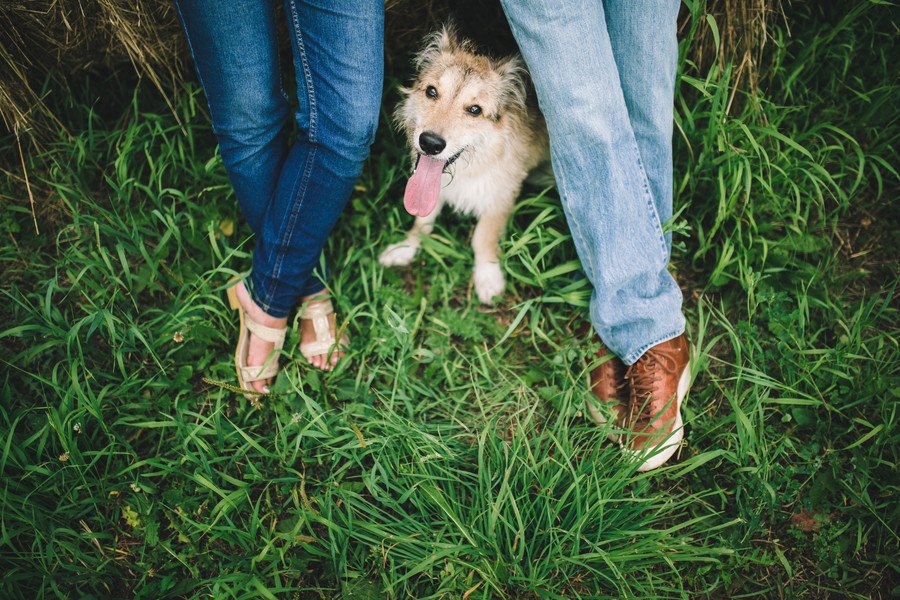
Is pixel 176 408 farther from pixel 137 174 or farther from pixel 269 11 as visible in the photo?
pixel 269 11

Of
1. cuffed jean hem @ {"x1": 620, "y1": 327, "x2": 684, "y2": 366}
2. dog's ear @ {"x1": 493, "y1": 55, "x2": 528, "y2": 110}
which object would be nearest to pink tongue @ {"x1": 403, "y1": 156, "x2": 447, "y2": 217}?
dog's ear @ {"x1": 493, "y1": 55, "x2": 528, "y2": 110}

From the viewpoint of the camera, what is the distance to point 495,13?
220cm

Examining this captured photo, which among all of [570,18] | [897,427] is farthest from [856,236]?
[570,18]

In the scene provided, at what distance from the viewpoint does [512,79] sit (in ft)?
6.59

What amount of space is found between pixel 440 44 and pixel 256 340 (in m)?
1.42

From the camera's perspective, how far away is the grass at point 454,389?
5.72ft

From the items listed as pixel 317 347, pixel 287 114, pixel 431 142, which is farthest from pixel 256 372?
pixel 431 142

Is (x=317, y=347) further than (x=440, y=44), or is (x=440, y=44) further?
(x=317, y=347)

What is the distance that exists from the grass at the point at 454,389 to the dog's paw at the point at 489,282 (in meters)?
0.08

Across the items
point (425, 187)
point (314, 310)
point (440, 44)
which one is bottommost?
point (314, 310)

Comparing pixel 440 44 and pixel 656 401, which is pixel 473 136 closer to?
pixel 440 44

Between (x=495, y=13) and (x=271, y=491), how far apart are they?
2.20 metres

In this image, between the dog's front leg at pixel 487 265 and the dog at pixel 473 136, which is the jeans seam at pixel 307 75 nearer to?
the dog at pixel 473 136

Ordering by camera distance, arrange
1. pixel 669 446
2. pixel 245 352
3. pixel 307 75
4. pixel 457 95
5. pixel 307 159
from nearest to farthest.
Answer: pixel 307 75 < pixel 307 159 < pixel 669 446 < pixel 457 95 < pixel 245 352
